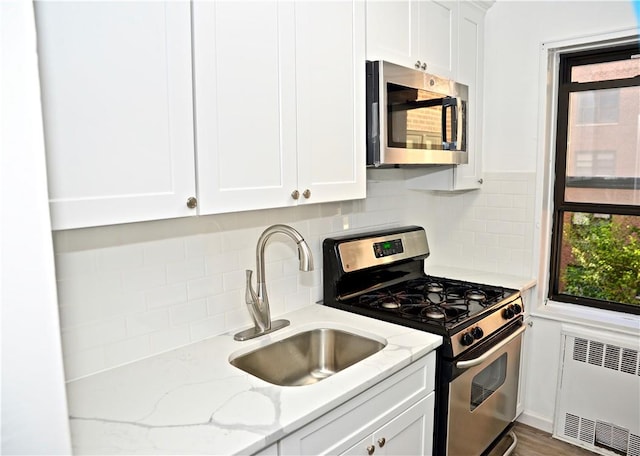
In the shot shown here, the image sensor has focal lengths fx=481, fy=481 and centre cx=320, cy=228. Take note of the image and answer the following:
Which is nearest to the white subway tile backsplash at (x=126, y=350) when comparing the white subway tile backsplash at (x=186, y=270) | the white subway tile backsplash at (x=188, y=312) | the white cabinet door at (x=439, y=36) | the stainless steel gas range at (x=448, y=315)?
the white subway tile backsplash at (x=188, y=312)

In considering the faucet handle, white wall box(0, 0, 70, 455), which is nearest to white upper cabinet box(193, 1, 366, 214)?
the faucet handle

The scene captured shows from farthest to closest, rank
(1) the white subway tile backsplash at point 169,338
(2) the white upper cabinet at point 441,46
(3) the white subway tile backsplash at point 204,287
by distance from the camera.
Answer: (2) the white upper cabinet at point 441,46 < (3) the white subway tile backsplash at point 204,287 < (1) the white subway tile backsplash at point 169,338

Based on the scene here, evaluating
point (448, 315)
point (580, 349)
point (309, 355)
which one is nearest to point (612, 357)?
point (580, 349)

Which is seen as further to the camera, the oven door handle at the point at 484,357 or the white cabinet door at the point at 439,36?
the white cabinet door at the point at 439,36

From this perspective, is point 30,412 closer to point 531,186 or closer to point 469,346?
point 469,346

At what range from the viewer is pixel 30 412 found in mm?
854

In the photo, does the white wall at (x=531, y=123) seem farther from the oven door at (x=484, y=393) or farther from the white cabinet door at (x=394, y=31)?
the white cabinet door at (x=394, y=31)

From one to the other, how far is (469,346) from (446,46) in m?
1.48

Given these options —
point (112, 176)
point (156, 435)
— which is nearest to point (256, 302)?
point (156, 435)

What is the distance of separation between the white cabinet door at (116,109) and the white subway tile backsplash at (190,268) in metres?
0.38

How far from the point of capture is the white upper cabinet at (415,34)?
1.97 metres

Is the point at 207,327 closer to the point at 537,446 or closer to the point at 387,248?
the point at 387,248

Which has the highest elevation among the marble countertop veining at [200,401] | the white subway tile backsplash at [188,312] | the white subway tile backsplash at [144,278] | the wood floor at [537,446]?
the white subway tile backsplash at [144,278]

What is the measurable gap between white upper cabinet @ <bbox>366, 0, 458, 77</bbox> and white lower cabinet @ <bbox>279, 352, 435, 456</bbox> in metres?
1.27
